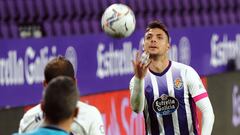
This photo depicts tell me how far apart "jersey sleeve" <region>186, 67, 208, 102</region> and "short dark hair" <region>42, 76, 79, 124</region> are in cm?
247

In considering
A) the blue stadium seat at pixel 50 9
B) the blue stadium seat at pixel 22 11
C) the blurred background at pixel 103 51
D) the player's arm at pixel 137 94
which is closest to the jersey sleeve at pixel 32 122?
the player's arm at pixel 137 94

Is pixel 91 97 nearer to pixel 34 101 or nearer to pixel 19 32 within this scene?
pixel 34 101

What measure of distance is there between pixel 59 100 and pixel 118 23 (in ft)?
10.8

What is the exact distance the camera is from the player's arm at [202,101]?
5.64m

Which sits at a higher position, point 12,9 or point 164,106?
point 12,9

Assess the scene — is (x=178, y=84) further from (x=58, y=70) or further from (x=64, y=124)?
(x=64, y=124)

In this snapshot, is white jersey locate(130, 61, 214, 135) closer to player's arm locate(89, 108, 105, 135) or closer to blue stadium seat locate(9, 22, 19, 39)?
player's arm locate(89, 108, 105, 135)

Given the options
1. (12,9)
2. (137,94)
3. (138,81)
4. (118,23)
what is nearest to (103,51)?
(12,9)

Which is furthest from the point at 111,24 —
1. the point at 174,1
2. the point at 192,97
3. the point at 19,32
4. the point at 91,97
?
the point at 174,1

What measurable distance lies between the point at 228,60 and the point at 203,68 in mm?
809

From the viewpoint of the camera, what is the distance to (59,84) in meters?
3.39

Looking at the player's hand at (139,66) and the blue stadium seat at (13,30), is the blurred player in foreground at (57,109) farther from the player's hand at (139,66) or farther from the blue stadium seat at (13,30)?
the blue stadium seat at (13,30)

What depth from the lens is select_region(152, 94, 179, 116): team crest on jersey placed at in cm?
583

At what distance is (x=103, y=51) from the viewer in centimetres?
945
